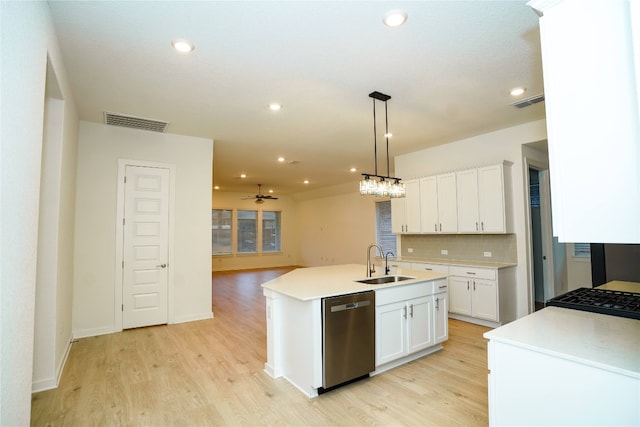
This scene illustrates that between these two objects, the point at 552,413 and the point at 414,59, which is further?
the point at 414,59

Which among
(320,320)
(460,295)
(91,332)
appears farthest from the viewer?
(460,295)

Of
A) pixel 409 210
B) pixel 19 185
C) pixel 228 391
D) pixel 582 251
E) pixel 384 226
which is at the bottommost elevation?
pixel 228 391

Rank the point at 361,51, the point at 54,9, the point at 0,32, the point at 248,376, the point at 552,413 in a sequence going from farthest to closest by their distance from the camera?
the point at 248,376, the point at 361,51, the point at 54,9, the point at 552,413, the point at 0,32

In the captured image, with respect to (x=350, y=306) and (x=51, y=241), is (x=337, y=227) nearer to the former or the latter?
(x=350, y=306)

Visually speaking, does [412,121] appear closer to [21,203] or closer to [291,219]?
[21,203]

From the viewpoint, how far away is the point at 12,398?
148 cm

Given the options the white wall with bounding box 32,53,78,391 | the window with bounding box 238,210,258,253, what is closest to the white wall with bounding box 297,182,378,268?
the window with bounding box 238,210,258,253

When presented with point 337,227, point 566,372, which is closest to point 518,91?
point 566,372

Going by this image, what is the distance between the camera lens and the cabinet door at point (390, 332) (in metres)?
2.96

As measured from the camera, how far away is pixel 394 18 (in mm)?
2199

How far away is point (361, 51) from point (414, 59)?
0.50m

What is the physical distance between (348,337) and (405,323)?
75 centimetres

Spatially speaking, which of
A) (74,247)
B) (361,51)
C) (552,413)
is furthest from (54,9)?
(552,413)

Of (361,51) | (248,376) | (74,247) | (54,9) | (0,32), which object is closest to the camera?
(0,32)
